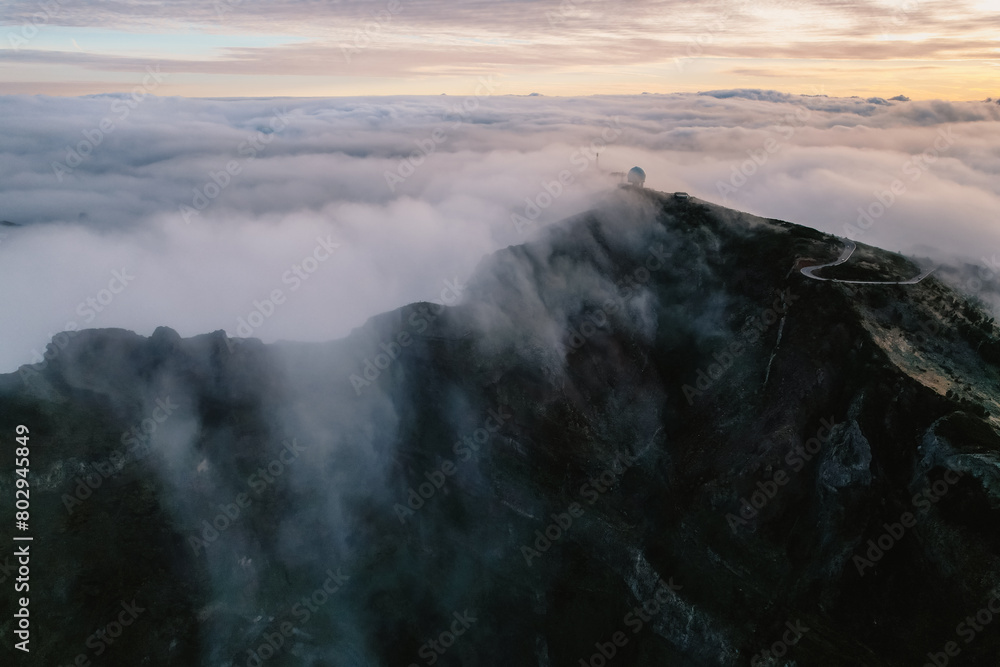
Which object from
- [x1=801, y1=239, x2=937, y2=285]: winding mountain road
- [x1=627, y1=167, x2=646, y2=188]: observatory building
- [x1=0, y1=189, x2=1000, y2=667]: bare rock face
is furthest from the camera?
[x1=627, y1=167, x2=646, y2=188]: observatory building

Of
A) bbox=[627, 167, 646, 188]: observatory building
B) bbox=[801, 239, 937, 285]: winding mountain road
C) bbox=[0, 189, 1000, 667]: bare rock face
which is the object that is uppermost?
bbox=[627, 167, 646, 188]: observatory building

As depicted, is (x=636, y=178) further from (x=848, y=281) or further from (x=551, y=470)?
(x=551, y=470)

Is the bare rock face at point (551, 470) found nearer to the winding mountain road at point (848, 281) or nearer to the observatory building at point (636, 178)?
the winding mountain road at point (848, 281)

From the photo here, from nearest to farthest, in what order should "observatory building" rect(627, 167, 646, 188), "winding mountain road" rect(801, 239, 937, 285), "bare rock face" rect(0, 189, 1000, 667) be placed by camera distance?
"bare rock face" rect(0, 189, 1000, 667) → "winding mountain road" rect(801, 239, 937, 285) → "observatory building" rect(627, 167, 646, 188)

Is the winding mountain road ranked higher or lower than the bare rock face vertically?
higher

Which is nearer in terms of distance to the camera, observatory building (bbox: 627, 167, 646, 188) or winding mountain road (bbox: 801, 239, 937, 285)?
winding mountain road (bbox: 801, 239, 937, 285)

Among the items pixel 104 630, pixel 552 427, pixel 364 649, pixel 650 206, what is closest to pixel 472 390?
pixel 552 427

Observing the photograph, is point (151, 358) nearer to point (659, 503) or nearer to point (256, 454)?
point (256, 454)

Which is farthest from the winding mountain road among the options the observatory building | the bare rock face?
the observatory building

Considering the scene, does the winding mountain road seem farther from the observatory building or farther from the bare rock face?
the observatory building
